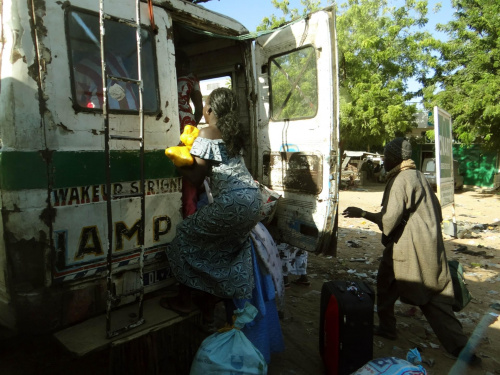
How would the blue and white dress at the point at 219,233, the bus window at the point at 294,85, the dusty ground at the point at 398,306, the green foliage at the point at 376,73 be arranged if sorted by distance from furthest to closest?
the green foliage at the point at 376,73, the bus window at the point at 294,85, the dusty ground at the point at 398,306, the blue and white dress at the point at 219,233

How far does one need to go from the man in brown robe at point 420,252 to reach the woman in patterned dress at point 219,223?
4.53 ft

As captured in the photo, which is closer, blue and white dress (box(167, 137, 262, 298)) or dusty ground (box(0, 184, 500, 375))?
blue and white dress (box(167, 137, 262, 298))

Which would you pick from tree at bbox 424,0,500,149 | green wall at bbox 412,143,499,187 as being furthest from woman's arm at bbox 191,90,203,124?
green wall at bbox 412,143,499,187

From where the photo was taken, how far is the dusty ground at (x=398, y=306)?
3.08 metres

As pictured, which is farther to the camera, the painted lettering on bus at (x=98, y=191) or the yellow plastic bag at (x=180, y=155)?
the yellow plastic bag at (x=180, y=155)

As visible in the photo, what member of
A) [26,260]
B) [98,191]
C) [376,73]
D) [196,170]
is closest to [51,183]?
[98,191]

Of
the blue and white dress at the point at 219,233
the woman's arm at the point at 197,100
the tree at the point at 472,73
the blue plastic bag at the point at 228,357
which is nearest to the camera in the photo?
the blue plastic bag at the point at 228,357

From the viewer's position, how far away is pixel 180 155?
255cm

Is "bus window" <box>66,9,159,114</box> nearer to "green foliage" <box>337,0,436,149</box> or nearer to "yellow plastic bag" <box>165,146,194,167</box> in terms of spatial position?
"yellow plastic bag" <box>165,146,194,167</box>

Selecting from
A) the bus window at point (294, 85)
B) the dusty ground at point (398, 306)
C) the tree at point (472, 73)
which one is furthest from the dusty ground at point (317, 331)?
the tree at point (472, 73)

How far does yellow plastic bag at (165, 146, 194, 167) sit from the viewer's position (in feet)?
8.36

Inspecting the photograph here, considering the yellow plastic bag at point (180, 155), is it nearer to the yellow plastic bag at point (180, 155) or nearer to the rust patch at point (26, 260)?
the yellow plastic bag at point (180, 155)

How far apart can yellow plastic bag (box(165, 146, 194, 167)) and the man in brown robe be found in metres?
1.82

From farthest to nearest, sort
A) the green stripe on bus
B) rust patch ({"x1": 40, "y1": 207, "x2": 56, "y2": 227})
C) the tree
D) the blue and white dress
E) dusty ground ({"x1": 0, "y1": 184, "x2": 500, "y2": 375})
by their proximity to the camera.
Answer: the tree, dusty ground ({"x1": 0, "y1": 184, "x2": 500, "y2": 375}), the blue and white dress, rust patch ({"x1": 40, "y1": 207, "x2": 56, "y2": 227}), the green stripe on bus
